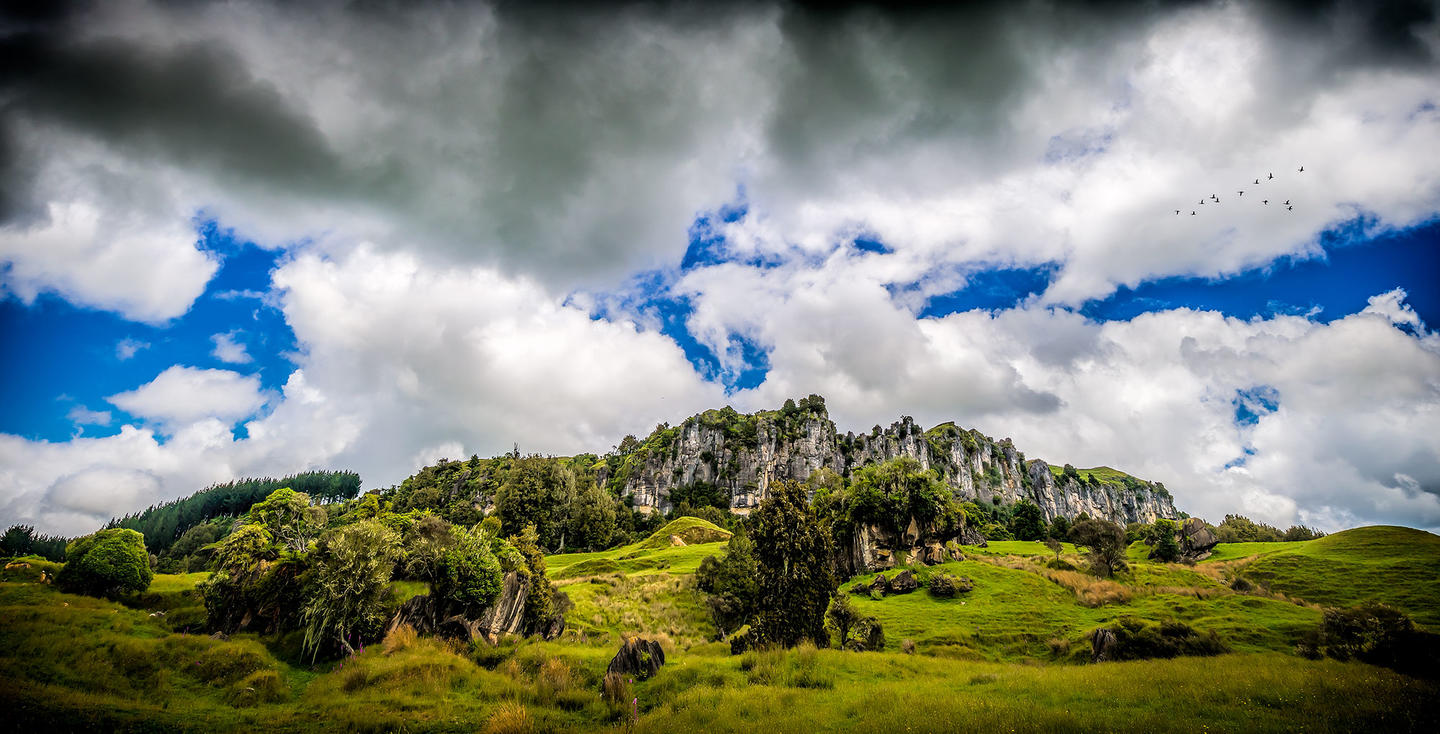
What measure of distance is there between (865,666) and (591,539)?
74235 mm

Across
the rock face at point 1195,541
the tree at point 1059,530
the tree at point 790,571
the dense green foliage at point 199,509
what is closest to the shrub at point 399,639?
the tree at point 790,571

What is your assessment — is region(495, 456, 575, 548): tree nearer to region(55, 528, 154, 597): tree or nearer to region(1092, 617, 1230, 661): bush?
region(55, 528, 154, 597): tree

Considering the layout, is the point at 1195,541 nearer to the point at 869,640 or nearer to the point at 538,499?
the point at 869,640

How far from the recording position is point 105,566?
1044 inches

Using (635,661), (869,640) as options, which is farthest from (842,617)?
(635,661)

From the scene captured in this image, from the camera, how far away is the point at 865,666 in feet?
66.7

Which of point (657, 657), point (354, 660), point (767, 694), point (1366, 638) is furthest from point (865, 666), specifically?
point (354, 660)

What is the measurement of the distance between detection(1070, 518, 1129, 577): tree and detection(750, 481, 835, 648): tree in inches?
1322

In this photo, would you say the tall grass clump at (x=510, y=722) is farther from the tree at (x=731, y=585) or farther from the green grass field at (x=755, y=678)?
the tree at (x=731, y=585)

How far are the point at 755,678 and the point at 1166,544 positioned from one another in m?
59.3

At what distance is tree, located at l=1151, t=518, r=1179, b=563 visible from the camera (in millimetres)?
53188

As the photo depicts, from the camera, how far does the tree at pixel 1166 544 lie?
174 ft

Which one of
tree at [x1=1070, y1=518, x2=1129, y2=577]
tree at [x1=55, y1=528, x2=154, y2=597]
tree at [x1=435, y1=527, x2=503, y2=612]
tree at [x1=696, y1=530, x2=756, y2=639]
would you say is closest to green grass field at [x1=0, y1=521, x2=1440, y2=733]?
tree at [x1=55, y1=528, x2=154, y2=597]

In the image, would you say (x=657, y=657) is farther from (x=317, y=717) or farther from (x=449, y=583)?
(x=449, y=583)
